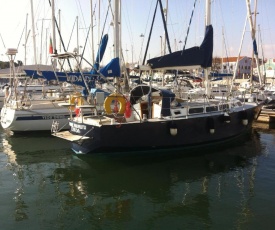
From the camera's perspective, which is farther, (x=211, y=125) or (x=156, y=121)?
(x=211, y=125)

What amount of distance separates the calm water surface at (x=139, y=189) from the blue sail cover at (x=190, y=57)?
3619 millimetres

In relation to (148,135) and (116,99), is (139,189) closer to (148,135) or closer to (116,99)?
(148,135)

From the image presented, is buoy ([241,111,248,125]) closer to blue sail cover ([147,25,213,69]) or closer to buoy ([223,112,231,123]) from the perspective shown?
buoy ([223,112,231,123])

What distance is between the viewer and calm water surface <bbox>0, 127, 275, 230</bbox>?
723cm

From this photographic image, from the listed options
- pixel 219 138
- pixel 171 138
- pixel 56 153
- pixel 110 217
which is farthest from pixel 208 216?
pixel 56 153

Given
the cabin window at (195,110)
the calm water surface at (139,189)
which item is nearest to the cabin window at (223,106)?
the cabin window at (195,110)

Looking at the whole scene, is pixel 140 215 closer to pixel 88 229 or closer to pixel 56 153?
pixel 88 229

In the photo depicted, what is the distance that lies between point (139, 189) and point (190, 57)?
627 centimetres

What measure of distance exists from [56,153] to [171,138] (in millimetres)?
5003

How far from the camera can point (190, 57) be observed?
12.8 m

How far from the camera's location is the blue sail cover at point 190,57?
1241 centimetres

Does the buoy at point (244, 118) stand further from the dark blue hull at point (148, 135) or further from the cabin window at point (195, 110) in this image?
the cabin window at point (195, 110)

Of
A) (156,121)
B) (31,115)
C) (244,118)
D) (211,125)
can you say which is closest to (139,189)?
(156,121)

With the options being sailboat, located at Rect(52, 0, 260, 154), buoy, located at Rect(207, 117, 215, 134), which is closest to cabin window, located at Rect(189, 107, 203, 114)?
sailboat, located at Rect(52, 0, 260, 154)
